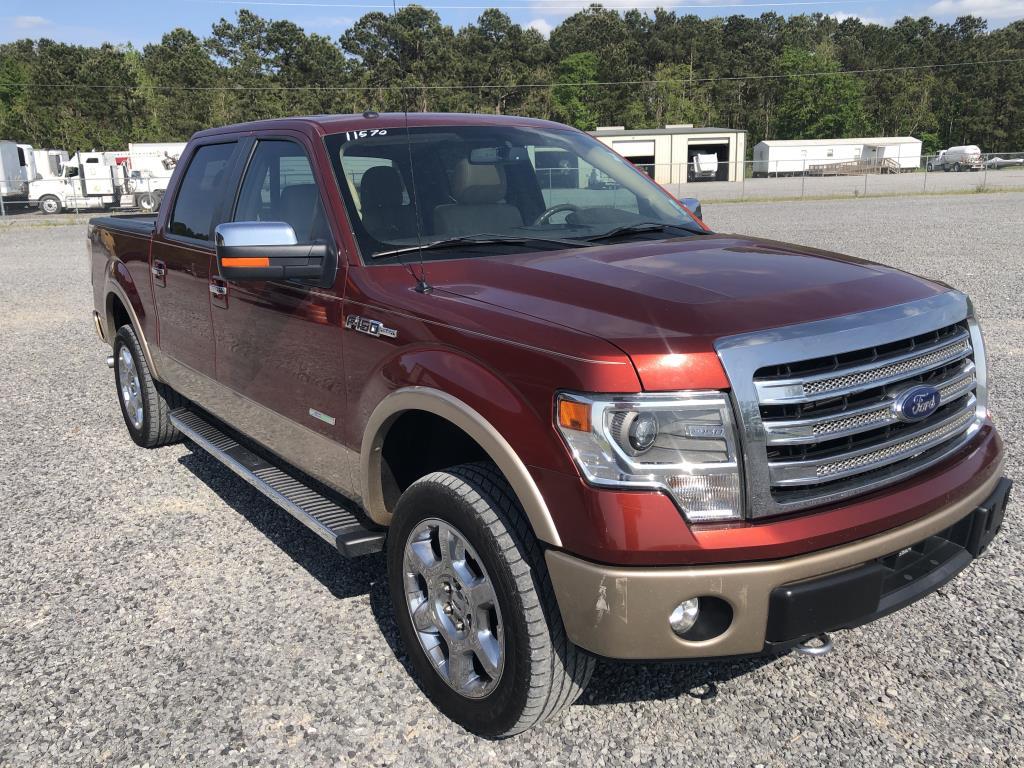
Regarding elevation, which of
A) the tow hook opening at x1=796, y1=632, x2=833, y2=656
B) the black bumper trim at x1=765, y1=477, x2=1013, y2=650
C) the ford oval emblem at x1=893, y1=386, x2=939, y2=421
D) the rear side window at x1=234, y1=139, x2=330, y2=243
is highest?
the rear side window at x1=234, y1=139, x2=330, y2=243

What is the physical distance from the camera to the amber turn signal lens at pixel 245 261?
310 cm

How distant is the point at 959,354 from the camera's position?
2.77m

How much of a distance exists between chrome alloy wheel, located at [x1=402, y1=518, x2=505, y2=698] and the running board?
11.8 inches

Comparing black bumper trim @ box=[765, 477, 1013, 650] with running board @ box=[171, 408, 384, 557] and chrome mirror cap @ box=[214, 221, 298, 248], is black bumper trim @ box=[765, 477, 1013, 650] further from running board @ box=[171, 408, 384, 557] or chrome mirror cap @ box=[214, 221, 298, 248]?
chrome mirror cap @ box=[214, 221, 298, 248]

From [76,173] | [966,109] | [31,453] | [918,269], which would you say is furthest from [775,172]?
[31,453]

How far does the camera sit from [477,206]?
3553mm

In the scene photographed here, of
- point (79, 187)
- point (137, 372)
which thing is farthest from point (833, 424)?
point (79, 187)

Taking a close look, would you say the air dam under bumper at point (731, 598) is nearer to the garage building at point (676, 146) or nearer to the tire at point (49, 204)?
the tire at point (49, 204)

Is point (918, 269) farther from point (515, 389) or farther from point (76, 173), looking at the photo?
point (76, 173)

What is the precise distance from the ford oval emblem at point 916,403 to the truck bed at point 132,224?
4.38 meters

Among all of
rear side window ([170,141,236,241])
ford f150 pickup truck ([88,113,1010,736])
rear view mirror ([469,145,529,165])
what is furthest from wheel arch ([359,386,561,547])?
rear side window ([170,141,236,241])

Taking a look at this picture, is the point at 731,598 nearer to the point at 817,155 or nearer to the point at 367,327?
the point at 367,327

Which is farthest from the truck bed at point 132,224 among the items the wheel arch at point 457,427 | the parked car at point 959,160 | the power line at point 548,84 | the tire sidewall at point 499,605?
the parked car at point 959,160

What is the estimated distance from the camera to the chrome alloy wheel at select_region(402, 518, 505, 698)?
2637 millimetres
